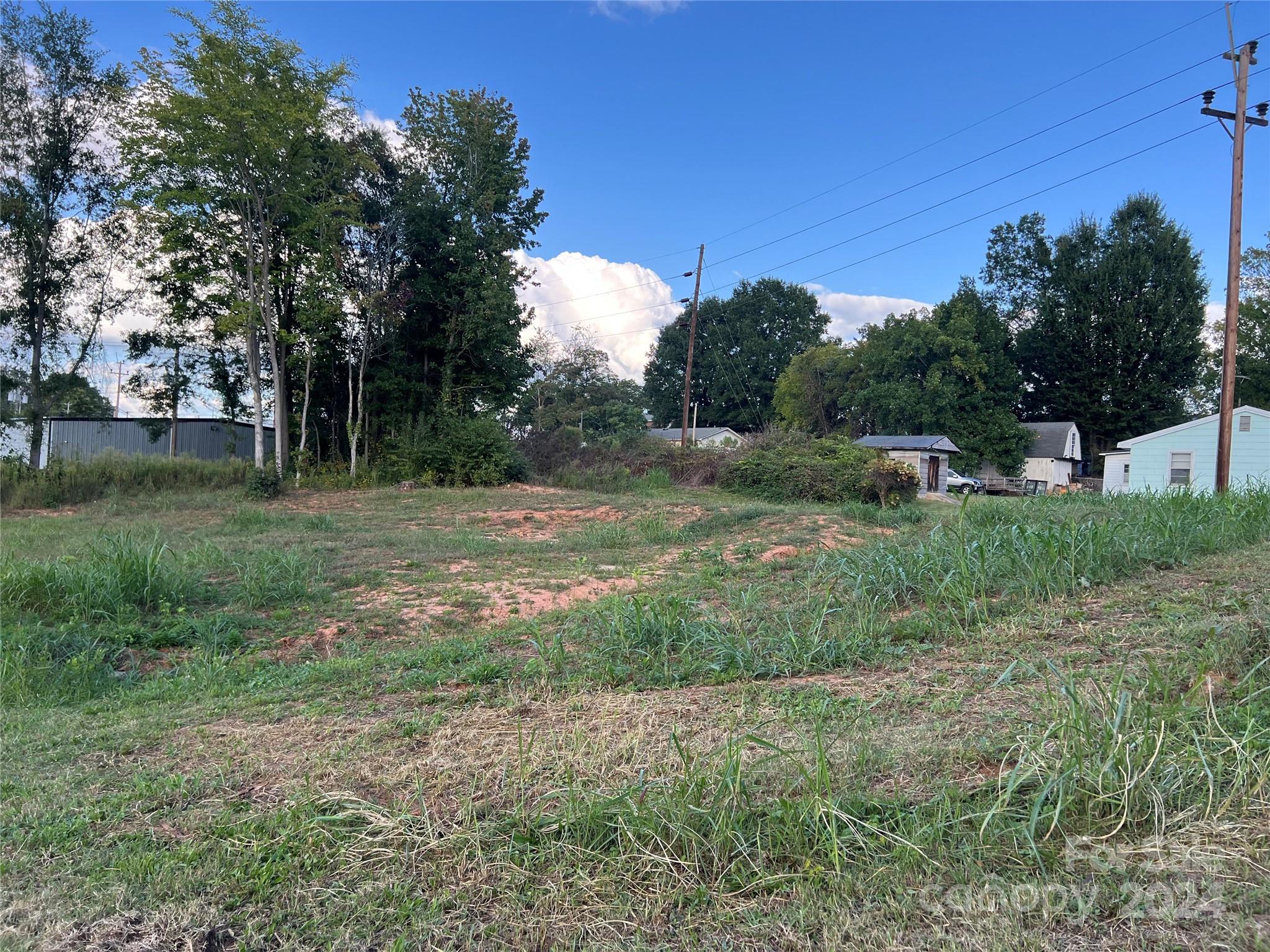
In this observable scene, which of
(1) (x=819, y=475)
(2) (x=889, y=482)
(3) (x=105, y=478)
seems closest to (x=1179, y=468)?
(2) (x=889, y=482)

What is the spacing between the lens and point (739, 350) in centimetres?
5756

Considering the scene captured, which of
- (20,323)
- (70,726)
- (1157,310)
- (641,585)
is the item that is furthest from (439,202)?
(1157,310)

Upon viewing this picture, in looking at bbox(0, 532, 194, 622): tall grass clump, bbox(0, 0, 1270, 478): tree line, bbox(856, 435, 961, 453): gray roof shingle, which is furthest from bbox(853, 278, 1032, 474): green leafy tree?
bbox(0, 532, 194, 622): tall grass clump

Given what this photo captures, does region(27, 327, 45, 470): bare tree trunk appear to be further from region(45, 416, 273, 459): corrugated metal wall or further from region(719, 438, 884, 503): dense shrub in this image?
region(719, 438, 884, 503): dense shrub

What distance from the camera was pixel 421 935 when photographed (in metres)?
1.86

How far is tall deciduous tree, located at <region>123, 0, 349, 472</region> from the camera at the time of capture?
51.0 ft

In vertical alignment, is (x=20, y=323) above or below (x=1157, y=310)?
below

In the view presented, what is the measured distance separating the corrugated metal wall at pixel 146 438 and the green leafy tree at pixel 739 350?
40.2 meters

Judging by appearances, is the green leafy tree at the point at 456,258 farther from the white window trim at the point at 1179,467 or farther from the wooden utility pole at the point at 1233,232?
the white window trim at the point at 1179,467

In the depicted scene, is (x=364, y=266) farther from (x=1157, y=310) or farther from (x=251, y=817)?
(x=1157, y=310)

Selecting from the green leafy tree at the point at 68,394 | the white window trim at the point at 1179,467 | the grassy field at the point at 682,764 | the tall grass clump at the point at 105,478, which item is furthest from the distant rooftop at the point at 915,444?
the green leafy tree at the point at 68,394

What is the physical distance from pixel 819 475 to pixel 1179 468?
40.9 ft

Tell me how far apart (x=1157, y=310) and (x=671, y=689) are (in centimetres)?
4748

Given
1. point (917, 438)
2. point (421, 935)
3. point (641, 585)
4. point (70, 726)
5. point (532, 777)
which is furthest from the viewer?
point (917, 438)
